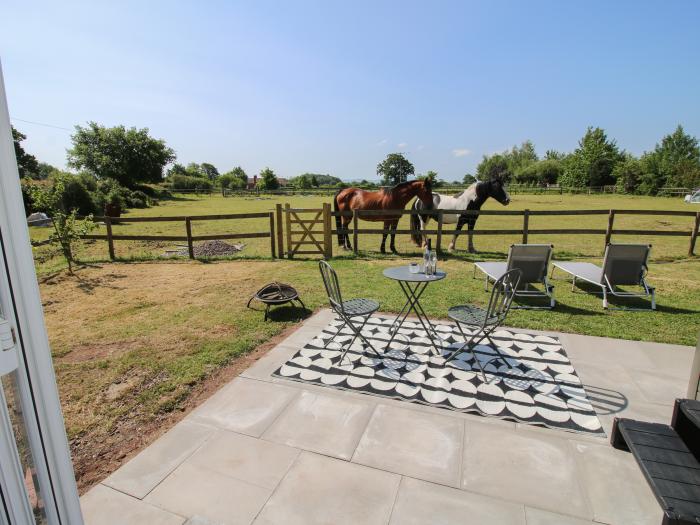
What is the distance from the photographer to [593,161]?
4509cm

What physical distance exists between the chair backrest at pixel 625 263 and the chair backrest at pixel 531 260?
86 cm

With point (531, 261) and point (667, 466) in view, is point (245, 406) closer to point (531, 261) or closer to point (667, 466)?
point (667, 466)

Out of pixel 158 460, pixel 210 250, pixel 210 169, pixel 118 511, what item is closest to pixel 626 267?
pixel 158 460

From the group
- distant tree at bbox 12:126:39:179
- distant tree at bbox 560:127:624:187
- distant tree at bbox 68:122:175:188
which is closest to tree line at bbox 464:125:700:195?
distant tree at bbox 560:127:624:187

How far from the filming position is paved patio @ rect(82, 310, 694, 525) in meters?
1.99

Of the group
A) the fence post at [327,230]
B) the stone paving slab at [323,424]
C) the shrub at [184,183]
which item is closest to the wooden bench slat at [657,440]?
the stone paving slab at [323,424]

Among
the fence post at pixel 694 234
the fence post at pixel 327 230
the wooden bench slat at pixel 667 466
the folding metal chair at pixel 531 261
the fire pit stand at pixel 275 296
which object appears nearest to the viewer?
the wooden bench slat at pixel 667 466

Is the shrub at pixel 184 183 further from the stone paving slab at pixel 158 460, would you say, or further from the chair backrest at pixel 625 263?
the stone paving slab at pixel 158 460

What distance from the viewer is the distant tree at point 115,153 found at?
3875cm

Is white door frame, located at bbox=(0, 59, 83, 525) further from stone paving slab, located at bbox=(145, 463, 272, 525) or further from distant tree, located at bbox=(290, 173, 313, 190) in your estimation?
distant tree, located at bbox=(290, 173, 313, 190)

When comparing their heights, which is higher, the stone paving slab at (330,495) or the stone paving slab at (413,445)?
the stone paving slab at (413,445)

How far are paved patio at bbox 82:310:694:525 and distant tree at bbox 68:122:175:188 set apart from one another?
43.9 metres

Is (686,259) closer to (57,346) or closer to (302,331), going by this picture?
(302,331)

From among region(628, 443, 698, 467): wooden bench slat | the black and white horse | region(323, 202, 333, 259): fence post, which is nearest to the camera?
region(628, 443, 698, 467): wooden bench slat
